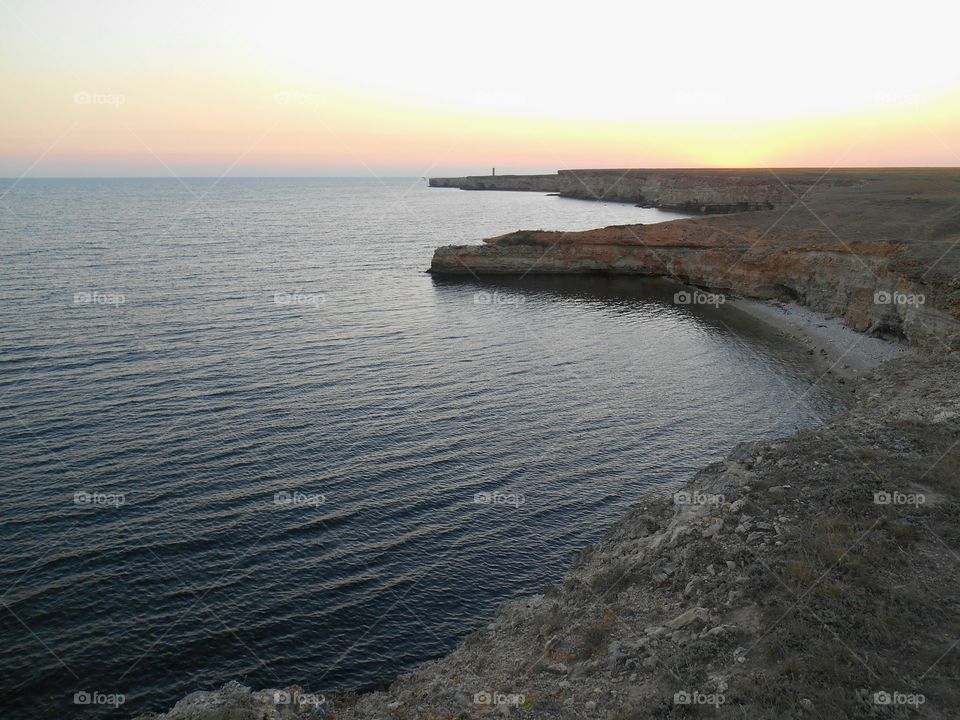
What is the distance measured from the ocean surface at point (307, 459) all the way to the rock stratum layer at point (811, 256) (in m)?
7.24

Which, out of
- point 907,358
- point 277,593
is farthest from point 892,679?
point 907,358

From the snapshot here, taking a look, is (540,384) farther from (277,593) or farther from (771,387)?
(277,593)

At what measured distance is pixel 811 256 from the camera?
5438cm

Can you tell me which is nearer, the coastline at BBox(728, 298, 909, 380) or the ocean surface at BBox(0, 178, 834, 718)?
the ocean surface at BBox(0, 178, 834, 718)

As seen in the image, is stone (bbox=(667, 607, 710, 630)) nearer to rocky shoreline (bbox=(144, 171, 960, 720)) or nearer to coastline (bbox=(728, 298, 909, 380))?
rocky shoreline (bbox=(144, 171, 960, 720))

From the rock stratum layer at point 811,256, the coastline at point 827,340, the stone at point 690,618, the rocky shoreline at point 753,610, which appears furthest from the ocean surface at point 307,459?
the rock stratum layer at point 811,256

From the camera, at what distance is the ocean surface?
16.7 meters

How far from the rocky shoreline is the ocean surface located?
1798 mm

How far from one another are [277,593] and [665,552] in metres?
11.3

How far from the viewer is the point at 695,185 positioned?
15250cm

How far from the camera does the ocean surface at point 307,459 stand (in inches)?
656

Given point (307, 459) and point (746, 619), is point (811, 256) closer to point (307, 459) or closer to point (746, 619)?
point (307, 459)

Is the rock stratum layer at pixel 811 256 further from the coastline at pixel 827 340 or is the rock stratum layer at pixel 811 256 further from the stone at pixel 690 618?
the stone at pixel 690 618

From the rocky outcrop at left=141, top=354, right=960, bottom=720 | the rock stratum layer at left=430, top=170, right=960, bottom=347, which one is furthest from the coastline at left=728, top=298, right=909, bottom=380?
the rocky outcrop at left=141, top=354, right=960, bottom=720
